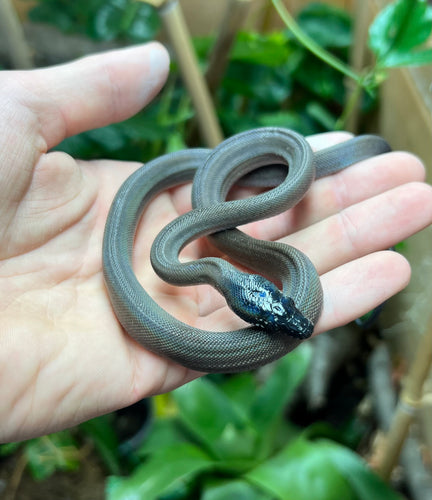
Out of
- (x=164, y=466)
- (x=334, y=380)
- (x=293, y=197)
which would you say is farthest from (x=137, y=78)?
(x=334, y=380)

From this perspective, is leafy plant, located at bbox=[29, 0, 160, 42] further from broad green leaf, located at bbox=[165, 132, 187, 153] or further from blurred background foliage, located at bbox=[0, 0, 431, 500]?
broad green leaf, located at bbox=[165, 132, 187, 153]

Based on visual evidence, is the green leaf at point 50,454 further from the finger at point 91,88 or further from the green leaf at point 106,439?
the finger at point 91,88

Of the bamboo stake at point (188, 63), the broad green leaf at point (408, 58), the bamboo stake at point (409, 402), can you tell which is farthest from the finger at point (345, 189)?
the bamboo stake at point (188, 63)

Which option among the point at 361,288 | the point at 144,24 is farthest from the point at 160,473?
the point at 144,24

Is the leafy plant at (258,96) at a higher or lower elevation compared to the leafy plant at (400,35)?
lower

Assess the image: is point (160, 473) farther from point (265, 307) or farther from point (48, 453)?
point (265, 307)

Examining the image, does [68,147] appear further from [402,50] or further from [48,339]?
[402,50]

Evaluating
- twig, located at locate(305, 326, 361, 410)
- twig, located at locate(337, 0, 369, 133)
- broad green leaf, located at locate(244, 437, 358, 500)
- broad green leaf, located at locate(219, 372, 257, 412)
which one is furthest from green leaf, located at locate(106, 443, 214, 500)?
twig, located at locate(337, 0, 369, 133)
